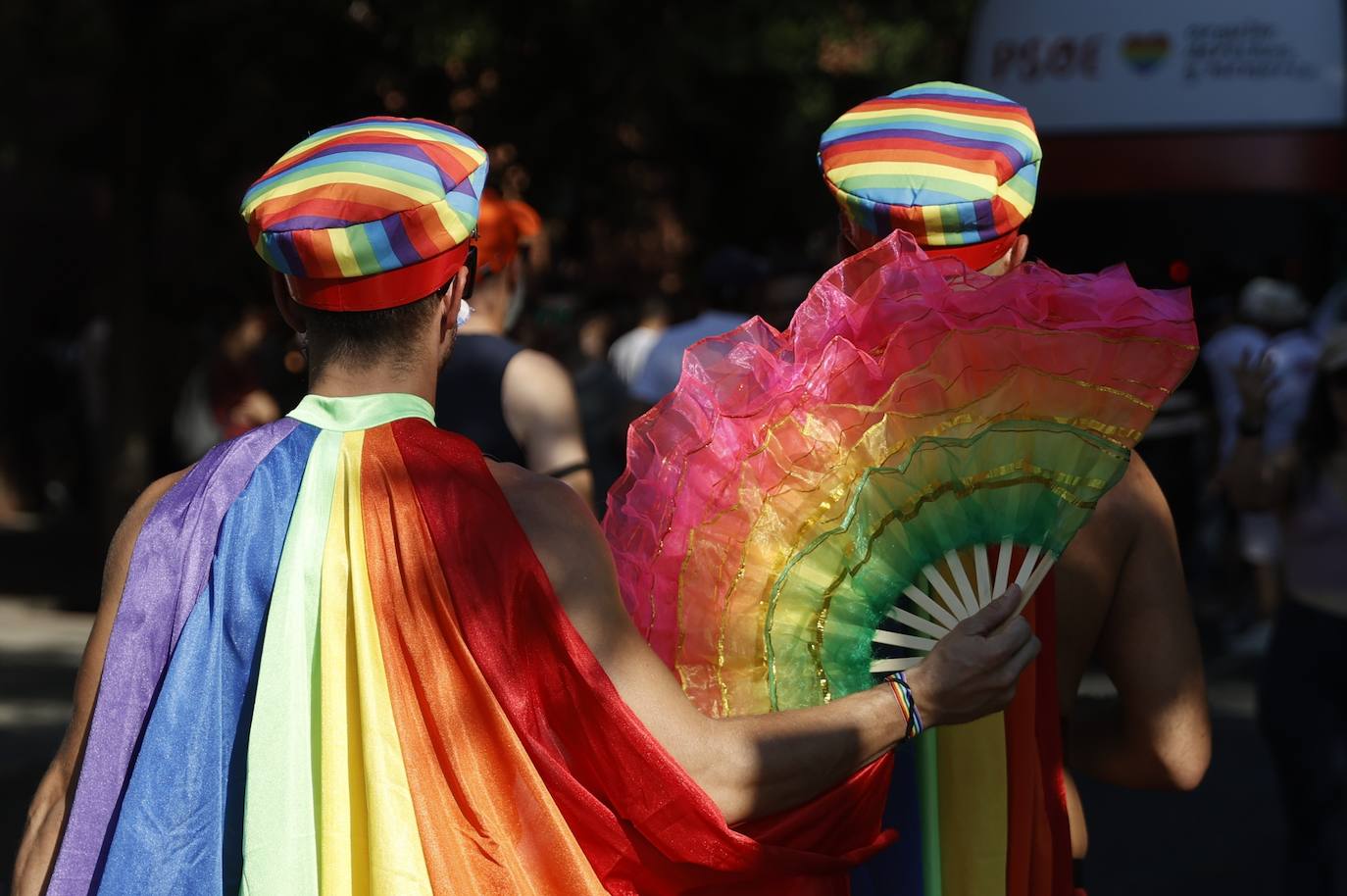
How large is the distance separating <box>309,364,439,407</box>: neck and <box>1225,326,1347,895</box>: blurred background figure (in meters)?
3.35

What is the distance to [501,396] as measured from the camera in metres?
4.61

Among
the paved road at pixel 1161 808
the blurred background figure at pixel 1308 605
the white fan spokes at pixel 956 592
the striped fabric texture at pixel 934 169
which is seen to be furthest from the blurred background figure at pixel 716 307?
the white fan spokes at pixel 956 592

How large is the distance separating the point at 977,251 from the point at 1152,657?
650mm

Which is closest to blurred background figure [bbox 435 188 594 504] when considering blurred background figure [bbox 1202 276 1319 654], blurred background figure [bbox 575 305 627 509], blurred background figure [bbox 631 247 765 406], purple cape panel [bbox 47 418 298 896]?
purple cape panel [bbox 47 418 298 896]

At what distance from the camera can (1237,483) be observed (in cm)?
551

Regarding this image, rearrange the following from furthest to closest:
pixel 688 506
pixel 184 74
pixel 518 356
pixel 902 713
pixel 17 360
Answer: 1. pixel 17 360
2. pixel 184 74
3. pixel 518 356
4. pixel 688 506
5. pixel 902 713

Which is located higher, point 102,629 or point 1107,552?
point 1107,552

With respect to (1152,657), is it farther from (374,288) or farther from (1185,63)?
(1185,63)

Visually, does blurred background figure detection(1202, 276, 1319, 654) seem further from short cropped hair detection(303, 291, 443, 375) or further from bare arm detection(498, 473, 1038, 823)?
short cropped hair detection(303, 291, 443, 375)

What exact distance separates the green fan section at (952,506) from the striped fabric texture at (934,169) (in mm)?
420

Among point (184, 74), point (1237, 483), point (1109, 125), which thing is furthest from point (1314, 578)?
point (184, 74)

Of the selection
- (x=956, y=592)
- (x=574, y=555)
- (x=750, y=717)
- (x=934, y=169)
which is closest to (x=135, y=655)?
(x=574, y=555)

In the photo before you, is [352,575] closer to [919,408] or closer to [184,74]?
[919,408]

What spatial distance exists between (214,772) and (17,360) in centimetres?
1644
